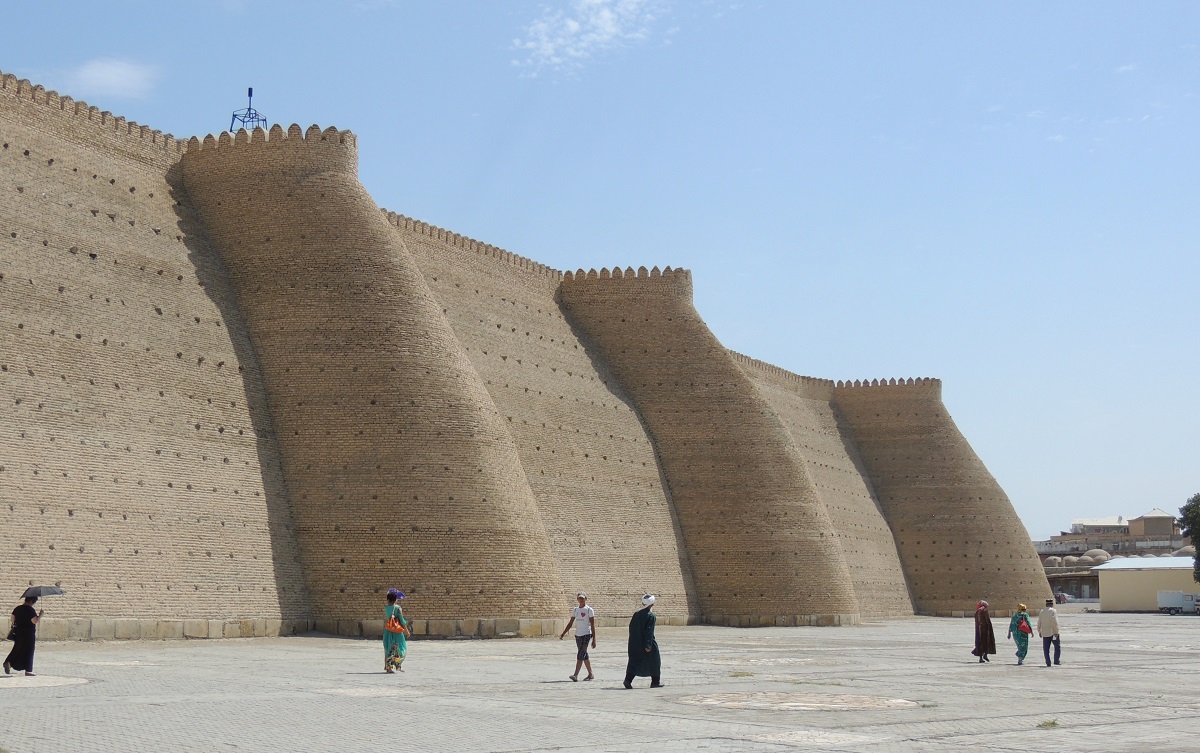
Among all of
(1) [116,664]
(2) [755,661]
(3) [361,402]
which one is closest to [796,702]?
(2) [755,661]

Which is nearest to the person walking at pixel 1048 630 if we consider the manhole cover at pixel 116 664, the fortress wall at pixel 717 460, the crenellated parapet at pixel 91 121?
the manhole cover at pixel 116 664

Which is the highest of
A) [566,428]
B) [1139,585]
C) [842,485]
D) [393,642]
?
[566,428]

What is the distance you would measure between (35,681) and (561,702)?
503 cm

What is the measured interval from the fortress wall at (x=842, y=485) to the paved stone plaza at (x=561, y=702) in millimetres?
21595

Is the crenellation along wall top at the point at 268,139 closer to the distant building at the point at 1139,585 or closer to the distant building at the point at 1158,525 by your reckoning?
the distant building at the point at 1139,585

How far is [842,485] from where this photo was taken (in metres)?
43.9

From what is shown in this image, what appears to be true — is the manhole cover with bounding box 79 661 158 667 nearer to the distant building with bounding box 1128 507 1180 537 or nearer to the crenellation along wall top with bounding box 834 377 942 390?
the crenellation along wall top with bounding box 834 377 942 390

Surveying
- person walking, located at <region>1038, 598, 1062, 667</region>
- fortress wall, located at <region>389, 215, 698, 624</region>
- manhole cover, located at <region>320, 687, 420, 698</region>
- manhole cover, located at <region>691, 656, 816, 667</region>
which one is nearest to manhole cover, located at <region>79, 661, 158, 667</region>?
manhole cover, located at <region>320, 687, 420, 698</region>

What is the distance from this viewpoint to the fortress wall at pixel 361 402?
2238cm

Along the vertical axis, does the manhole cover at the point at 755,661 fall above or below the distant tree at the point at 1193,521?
below

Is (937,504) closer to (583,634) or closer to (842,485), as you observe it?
(842,485)

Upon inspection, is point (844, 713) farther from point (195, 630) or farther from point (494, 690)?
point (195, 630)

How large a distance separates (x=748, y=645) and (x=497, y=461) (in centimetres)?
546

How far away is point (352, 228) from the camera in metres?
25.0
